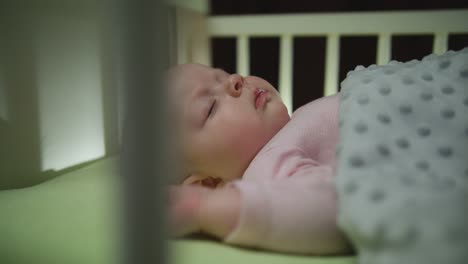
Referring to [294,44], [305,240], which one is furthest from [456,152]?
[294,44]

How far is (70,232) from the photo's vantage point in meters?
0.50

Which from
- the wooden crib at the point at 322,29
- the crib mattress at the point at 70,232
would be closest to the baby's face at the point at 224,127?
the crib mattress at the point at 70,232

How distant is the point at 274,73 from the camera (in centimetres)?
136

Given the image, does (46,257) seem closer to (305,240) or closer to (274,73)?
(305,240)

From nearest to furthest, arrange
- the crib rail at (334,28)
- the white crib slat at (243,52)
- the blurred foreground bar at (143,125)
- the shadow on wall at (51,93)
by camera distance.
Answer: the blurred foreground bar at (143,125) < the shadow on wall at (51,93) < the crib rail at (334,28) < the white crib slat at (243,52)

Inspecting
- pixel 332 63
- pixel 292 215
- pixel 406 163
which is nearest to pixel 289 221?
pixel 292 215

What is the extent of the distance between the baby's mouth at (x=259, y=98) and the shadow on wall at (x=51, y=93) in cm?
21

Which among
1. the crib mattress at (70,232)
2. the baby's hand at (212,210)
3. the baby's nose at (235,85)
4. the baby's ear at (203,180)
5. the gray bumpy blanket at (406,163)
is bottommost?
the crib mattress at (70,232)

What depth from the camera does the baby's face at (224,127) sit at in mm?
597

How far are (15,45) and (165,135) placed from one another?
58 cm

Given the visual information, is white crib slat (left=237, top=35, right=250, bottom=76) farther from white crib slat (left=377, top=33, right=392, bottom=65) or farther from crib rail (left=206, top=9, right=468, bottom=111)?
white crib slat (left=377, top=33, right=392, bottom=65)

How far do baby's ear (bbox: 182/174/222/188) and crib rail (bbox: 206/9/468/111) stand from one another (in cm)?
54

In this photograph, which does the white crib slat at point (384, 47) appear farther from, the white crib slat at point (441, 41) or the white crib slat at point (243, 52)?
the white crib slat at point (243, 52)

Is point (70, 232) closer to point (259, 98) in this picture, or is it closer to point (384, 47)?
point (259, 98)
